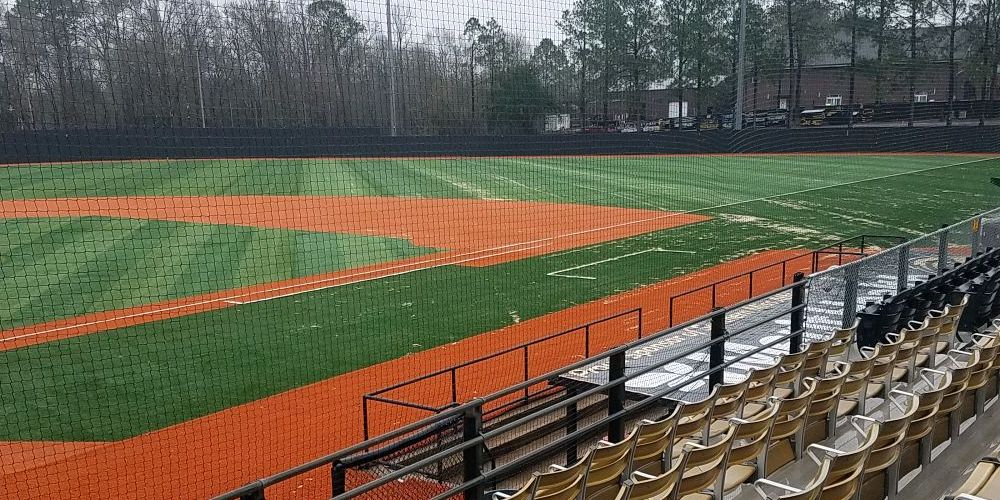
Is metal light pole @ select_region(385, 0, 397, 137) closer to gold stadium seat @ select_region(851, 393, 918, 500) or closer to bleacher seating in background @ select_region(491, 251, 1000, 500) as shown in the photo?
bleacher seating in background @ select_region(491, 251, 1000, 500)

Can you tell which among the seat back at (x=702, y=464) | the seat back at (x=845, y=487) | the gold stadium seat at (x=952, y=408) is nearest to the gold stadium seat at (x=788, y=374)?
A: the gold stadium seat at (x=952, y=408)

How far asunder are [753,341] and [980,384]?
445cm

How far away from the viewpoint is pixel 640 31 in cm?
1562

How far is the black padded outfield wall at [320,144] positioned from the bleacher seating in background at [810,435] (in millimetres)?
7232

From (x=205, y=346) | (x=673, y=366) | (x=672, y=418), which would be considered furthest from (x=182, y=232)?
(x=672, y=418)

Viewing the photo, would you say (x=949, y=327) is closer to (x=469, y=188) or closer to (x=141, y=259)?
(x=141, y=259)

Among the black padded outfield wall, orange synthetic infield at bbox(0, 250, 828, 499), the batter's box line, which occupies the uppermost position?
the black padded outfield wall

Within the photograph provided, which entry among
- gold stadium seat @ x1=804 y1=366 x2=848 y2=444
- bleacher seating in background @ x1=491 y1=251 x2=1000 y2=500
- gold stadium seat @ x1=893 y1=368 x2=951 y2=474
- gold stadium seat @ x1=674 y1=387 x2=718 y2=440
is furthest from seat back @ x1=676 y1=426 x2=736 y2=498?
gold stadium seat @ x1=893 y1=368 x2=951 y2=474

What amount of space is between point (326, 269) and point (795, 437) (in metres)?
12.6

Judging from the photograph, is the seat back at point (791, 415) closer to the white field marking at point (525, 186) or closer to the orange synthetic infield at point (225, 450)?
the orange synthetic infield at point (225, 450)

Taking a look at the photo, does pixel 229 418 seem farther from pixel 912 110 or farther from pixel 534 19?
pixel 912 110

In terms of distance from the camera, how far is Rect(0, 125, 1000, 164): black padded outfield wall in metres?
9.68

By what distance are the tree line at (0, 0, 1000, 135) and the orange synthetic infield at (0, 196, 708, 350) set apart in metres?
4.43

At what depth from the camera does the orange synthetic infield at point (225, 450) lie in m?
6.91
